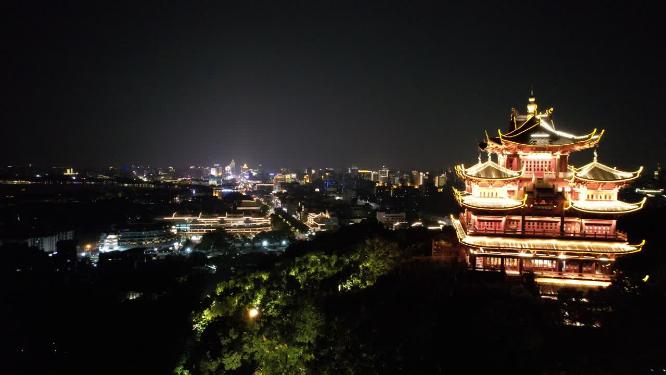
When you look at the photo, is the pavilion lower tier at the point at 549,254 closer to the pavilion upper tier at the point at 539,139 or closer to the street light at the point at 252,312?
the pavilion upper tier at the point at 539,139

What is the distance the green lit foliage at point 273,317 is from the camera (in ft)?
34.9

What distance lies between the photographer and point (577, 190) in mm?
14852

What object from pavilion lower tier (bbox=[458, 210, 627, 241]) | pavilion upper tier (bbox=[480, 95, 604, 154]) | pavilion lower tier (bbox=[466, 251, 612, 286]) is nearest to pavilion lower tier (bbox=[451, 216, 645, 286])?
pavilion lower tier (bbox=[466, 251, 612, 286])

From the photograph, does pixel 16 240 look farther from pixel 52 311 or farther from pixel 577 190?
pixel 577 190

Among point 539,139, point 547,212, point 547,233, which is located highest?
point 539,139

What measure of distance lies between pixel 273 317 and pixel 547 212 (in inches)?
382

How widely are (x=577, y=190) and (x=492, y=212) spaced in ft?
10.1

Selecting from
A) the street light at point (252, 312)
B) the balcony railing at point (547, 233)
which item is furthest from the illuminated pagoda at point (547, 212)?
the street light at point (252, 312)

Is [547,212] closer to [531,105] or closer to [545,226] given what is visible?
[545,226]

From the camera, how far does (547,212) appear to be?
47.5 ft

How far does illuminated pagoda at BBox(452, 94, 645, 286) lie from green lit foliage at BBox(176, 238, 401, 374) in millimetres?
4007

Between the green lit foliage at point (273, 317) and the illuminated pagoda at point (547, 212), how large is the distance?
4.01 m

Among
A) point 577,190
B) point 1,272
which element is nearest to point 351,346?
point 577,190

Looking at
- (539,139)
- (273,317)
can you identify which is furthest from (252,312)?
(539,139)
